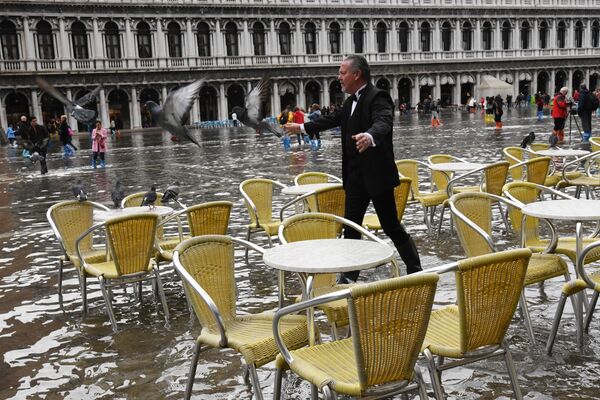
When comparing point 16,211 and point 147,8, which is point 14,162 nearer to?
point 16,211

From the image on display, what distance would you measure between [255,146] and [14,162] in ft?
24.7

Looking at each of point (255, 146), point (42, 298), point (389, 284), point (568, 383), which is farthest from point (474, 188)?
point (255, 146)

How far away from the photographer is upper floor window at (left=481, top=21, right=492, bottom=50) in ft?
166

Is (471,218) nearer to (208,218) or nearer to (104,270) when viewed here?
(208,218)

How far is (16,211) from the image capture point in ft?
34.5

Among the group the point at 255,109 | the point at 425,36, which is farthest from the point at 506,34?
the point at 255,109

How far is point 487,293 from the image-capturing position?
269 cm

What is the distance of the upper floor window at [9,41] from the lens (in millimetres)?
36406

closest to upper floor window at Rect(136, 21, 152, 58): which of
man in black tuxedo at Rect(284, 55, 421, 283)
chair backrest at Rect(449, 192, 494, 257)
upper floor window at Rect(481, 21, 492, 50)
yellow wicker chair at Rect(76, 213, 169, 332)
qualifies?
upper floor window at Rect(481, 21, 492, 50)

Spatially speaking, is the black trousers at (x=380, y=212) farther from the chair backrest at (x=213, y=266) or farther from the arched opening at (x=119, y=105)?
the arched opening at (x=119, y=105)

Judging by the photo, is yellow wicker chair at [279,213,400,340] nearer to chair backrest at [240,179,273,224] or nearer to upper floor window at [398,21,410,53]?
chair backrest at [240,179,273,224]

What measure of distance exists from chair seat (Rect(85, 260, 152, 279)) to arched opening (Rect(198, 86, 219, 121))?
37.8 m

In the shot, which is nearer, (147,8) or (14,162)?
(14,162)

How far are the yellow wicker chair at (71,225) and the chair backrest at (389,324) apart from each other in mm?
3172
